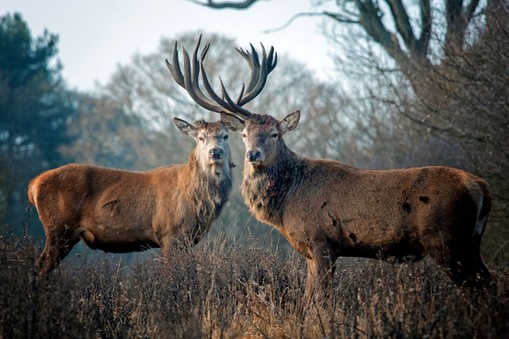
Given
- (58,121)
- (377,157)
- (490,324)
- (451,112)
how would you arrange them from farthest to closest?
(58,121), (377,157), (451,112), (490,324)

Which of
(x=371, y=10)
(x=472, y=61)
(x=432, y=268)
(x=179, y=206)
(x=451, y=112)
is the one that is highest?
(x=371, y=10)

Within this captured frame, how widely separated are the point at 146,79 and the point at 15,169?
638 centimetres

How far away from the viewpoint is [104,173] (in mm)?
9320

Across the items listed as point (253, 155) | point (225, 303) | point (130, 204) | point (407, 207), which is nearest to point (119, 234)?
point (130, 204)

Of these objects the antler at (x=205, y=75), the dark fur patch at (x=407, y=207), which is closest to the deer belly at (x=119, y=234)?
the antler at (x=205, y=75)

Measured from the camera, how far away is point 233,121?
336 inches

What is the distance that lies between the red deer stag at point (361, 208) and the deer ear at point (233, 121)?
31 cm

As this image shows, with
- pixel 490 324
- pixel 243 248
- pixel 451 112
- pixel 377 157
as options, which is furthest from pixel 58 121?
pixel 490 324

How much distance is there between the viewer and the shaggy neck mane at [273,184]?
7.61 m

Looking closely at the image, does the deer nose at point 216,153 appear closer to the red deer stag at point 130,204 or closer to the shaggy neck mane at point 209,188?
the red deer stag at point 130,204

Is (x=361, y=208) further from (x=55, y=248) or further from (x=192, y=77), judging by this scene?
(x=55, y=248)

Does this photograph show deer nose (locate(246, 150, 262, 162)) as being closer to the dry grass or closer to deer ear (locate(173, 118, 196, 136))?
the dry grass

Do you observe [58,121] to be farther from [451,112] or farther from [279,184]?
[279,184]

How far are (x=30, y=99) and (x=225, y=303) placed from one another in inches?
1010
